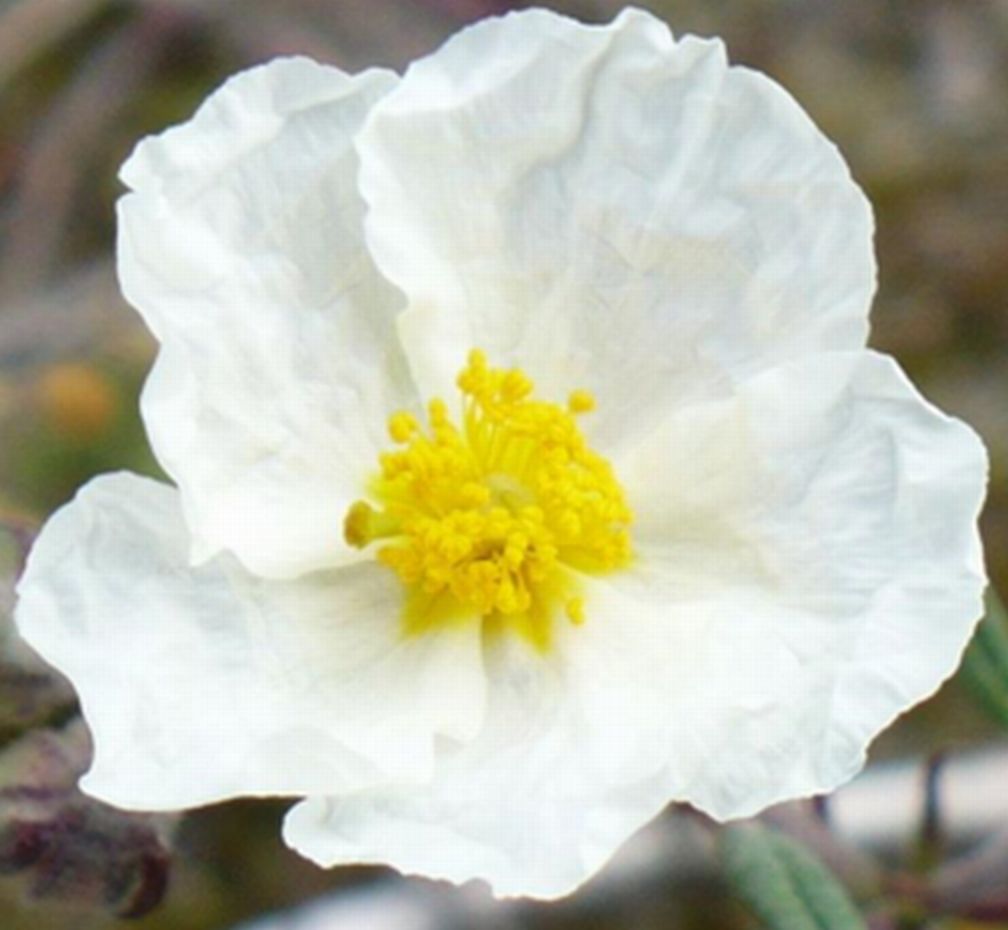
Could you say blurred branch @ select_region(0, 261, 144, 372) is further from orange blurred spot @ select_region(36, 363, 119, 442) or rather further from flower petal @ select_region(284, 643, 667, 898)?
flower petal @ select_region(284, 643, 667, 898)

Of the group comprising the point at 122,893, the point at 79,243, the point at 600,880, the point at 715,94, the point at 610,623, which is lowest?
the point at 600,880

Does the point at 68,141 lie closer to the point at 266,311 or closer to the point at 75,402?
the point at 75,402

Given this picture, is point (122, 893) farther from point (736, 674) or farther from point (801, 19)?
point (801, 19)

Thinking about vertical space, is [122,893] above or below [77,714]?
below

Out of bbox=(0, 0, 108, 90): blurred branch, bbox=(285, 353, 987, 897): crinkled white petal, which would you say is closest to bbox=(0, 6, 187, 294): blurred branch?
bbox=(0, 0, 108, 90): blurred branch

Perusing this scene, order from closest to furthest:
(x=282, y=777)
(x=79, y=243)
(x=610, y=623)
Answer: (x=282, y=777) < (x=610, y=623) < (x=79, y=243)

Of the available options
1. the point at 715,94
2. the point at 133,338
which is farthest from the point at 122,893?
the point at 133,338

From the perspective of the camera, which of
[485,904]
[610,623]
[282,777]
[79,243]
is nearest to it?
[282,777]
